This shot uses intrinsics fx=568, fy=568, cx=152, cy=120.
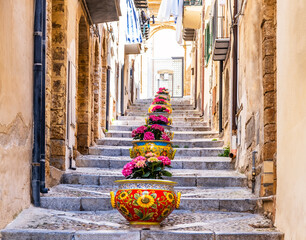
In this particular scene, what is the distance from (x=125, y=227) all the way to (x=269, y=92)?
7.75 feet

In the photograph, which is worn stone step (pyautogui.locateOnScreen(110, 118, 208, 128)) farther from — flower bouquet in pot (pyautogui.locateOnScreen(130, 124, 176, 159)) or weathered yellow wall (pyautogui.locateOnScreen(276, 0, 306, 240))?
weathered yellow wall (pyautogui.locateOnScreen(276, 0, 306, 240))

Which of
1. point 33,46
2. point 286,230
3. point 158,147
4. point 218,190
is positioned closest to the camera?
point 286,230

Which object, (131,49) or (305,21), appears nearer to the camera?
(305,21)

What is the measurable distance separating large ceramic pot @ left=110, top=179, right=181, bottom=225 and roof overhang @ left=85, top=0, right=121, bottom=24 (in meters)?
6.18

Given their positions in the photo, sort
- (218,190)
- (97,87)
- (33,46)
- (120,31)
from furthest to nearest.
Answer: (120,31)
(97,87)
(218,190)
(33,46)

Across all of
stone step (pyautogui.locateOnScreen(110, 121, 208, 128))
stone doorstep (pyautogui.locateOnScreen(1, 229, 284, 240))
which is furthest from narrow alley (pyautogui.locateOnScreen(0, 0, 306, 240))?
stone step (pyautogui.locateOnScreen(110, 121, 208, 128))

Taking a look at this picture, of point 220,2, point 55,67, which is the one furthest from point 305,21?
point 220,2

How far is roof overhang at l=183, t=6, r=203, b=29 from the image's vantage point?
19.8 meters

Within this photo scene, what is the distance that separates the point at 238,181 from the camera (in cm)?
846

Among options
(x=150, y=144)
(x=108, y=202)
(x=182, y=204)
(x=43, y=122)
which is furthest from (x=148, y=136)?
(x=43, y=122)

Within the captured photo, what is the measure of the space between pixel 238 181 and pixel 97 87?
4.95 m

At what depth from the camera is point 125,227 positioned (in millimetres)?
5750

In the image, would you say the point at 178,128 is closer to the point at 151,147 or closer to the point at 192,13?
the point at 151,147

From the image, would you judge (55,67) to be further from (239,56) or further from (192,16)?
(192,16)
